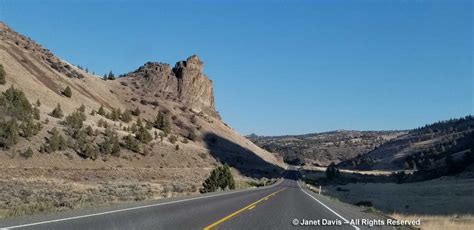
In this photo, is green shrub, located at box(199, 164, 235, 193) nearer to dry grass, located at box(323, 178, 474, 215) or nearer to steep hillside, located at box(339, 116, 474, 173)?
dry grass, located at box(323, 178, 474, 215)

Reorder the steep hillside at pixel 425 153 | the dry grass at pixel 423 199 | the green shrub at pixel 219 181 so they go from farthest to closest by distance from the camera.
→ 1. the steep hillside at pixel 425 153
2. the green shrub at pixel 219 181
3. the dry grass at pixel 423 199

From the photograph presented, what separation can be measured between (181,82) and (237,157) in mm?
37988

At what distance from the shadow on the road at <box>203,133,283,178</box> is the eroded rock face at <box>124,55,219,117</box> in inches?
857

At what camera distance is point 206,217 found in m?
16.8

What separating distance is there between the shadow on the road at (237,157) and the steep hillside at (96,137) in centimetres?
36

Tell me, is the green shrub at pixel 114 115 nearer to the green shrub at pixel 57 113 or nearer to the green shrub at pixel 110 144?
the green shrub at pixel 110 144

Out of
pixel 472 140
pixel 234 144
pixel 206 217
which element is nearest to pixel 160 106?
pixel 234 144

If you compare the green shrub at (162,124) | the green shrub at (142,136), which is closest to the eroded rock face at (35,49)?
the green shrub at (162,124)

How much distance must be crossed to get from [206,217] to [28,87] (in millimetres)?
65271

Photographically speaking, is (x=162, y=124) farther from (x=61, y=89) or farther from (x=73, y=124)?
(x=73, y=124)

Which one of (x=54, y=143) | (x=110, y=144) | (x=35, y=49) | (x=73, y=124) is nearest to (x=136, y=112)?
(x=35, y=49)

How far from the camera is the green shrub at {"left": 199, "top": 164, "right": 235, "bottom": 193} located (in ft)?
142

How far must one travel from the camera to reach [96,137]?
69.6m

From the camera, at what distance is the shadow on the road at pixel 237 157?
117875 millimetres
